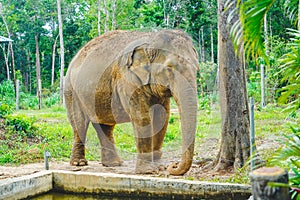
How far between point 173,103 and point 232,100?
446 cm

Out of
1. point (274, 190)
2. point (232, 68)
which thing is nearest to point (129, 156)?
point (232, 68)

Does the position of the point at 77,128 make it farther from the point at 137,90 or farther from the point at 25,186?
the point at 25,186

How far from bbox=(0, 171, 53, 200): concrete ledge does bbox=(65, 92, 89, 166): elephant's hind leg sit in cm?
226

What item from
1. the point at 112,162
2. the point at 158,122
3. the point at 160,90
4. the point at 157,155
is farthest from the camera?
the point at 112,162

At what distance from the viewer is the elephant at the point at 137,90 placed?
5992 millimetres

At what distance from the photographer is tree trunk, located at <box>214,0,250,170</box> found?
6.43 m

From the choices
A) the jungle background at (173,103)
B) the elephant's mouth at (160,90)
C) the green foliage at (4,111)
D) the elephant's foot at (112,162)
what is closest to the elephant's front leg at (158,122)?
the elephant's mouth at (160,90)

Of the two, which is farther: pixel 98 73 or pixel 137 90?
pixel 98 73

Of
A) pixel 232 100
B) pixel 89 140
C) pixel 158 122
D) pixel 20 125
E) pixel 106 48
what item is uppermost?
pixel 106 48

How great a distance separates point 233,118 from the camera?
650 centimetres

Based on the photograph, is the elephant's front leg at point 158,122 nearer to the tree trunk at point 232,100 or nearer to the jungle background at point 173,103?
the jungle background at point 173,103

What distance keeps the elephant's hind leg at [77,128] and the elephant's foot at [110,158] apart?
33 centimetres

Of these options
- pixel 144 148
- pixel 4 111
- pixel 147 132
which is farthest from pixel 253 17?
pixel 4 111

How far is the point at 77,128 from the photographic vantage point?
27.3ft
